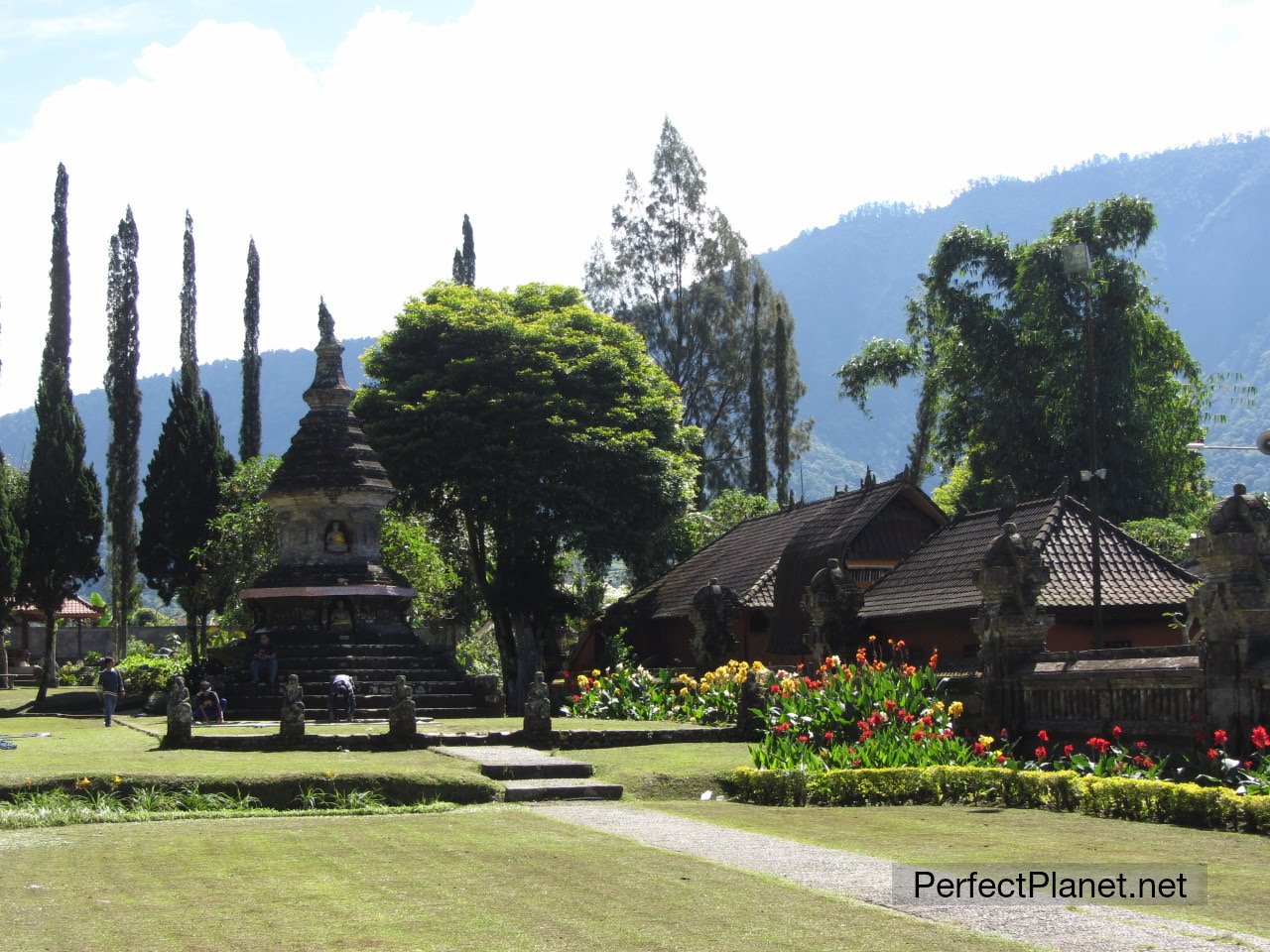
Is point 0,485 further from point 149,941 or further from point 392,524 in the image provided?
point 149,941

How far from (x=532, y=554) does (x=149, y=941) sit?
103ft

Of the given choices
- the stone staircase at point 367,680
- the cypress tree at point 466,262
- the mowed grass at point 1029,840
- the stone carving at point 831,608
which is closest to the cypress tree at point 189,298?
the cypress tree at point 466,262

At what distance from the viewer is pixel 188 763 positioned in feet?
54.3

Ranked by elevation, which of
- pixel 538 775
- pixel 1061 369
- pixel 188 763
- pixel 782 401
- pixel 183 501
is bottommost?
pixel 538 775

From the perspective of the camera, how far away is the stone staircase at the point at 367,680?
85.8 feet

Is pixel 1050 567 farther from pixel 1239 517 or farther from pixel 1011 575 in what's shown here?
pixel 1239 517

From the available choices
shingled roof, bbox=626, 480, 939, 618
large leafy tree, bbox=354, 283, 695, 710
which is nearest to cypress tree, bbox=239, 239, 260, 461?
large leafy tree, bbox=354, 283, 695, 710

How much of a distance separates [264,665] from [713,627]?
8.18 m

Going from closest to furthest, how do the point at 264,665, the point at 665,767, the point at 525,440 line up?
the point at 665,767 → the point at 264,665 → the point at 525,440

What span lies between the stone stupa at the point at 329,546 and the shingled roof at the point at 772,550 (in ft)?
23.3

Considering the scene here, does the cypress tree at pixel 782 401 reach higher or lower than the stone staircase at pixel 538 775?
higher

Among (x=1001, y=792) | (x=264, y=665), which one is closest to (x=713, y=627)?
(x=264, y=665)

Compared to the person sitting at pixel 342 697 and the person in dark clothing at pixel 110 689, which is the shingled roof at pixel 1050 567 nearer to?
the person sitting at pixel 342 697

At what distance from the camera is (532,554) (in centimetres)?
3919
